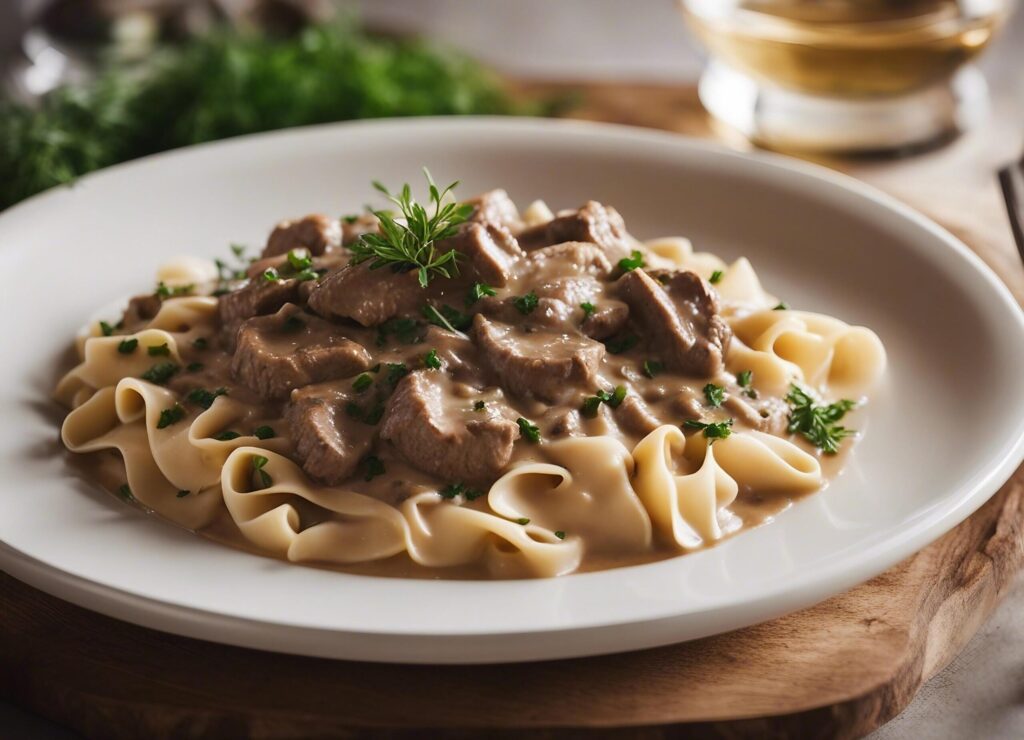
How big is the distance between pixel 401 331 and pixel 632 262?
120 cm

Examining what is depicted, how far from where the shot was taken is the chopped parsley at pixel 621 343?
5746 mm

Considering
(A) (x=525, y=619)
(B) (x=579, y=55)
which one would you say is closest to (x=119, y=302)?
(A) (x=525, y=619)

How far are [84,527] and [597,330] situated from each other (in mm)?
2341

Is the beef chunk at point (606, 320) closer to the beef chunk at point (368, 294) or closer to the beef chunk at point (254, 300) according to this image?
the beef chunk at point (368, 294)

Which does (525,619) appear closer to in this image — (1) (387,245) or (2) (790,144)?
(1) (387,245)

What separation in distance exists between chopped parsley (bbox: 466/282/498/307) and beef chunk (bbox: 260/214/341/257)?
38.4 inches

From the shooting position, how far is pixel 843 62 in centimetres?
872

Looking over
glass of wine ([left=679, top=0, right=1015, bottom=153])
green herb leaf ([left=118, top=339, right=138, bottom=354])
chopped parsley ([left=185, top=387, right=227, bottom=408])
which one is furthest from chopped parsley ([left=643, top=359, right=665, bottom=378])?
glass of wine ([left=679, top=0, right=1015, bottom=153])

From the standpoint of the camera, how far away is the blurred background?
852 cm

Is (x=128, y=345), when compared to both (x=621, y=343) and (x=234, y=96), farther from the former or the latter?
(x=234, y=96)

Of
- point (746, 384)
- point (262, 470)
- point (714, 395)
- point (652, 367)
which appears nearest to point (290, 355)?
point (262, 470)

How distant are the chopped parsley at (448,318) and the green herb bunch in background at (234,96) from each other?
350 cm

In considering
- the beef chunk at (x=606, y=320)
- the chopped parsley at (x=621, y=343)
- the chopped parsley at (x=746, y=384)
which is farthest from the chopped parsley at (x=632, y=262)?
the chopped parsley at (x=746, y=384)

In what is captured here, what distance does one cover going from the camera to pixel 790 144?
9156mm
